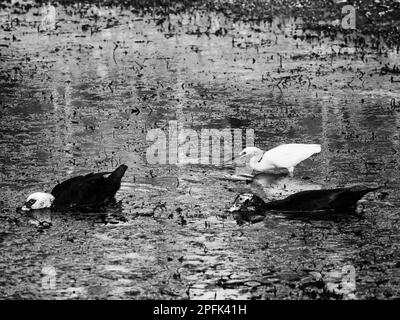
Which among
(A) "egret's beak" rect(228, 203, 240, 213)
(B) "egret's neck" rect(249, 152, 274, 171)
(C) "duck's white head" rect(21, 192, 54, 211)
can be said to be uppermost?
(B) "egret's neck" rect(249, 152, 274, 171)

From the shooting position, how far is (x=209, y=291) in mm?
10156

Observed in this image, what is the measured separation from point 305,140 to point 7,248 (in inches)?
301

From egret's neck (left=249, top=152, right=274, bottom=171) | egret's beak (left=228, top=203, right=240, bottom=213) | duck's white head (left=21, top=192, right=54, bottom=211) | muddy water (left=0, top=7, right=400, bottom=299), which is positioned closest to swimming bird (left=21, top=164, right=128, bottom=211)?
duck's white head (left=21, top=192, right=54, bottom=211)

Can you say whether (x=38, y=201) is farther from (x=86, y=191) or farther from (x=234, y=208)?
(x=234, y=208)

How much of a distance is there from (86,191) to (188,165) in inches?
121

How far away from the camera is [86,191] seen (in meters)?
13.1

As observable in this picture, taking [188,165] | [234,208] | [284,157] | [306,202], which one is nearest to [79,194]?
[234,208]

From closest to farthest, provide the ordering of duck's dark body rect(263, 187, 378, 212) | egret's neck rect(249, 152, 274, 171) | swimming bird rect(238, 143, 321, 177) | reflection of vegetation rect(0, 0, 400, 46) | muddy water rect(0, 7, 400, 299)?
muddy water rect(0, 7, 400, 299) < duck's dark body rect(263, 187, 378, 212) < swimming bird rect(238, 143, 321, 177) < egret's neck rect(249, 152, 274, 171) < reflection of vegetation rect(0, 0, 400, 46)

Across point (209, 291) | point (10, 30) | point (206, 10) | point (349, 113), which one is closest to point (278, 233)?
point (209, 291)

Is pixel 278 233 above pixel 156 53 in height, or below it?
below

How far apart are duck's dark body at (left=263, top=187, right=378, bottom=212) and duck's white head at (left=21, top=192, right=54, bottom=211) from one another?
11.1ft

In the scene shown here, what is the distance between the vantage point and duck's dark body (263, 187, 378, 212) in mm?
12805

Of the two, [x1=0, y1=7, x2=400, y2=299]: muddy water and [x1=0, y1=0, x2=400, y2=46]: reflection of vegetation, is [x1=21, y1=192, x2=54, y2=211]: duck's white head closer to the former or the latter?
[x1=0, y1=7, x2=400, y2=299]: muddy water
